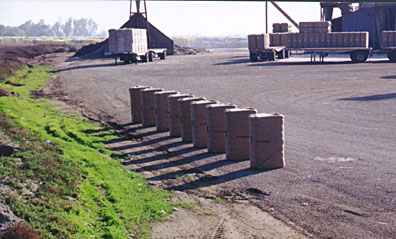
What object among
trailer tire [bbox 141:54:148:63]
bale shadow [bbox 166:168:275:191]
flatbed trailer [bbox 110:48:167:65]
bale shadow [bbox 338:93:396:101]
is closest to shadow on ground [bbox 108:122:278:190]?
bale shadow [bbox 166:168:275:191]

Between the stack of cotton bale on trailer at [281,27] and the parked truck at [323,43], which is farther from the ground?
the stack of cotton bale on trailer at [281,27]

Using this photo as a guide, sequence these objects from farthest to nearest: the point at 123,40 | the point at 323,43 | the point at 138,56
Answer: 1. the point at 138,56
2. the point at 123,40
3. the point at 323,43

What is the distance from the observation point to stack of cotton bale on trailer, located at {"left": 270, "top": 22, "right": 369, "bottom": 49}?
4503cm

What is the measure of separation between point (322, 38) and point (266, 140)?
1452 inches

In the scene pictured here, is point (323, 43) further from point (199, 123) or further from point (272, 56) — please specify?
point (199, 123)

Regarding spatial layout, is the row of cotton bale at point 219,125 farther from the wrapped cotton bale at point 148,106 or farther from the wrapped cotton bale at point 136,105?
the wrapped cotton bale at point 136,105

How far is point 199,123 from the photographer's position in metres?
13.8

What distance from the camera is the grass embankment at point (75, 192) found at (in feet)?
24.9

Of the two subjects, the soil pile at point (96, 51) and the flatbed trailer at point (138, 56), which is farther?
the soil pile at point (96, 51)

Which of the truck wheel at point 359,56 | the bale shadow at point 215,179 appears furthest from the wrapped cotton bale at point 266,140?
the truck wheel at point 359,56

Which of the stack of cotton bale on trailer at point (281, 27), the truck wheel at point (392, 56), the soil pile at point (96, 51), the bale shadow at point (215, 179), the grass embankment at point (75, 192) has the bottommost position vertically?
the bale shadow at point (215, 179)

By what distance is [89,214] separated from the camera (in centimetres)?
846

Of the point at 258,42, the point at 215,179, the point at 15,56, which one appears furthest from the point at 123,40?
the point at 215,179

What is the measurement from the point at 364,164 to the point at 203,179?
11.3 ft
